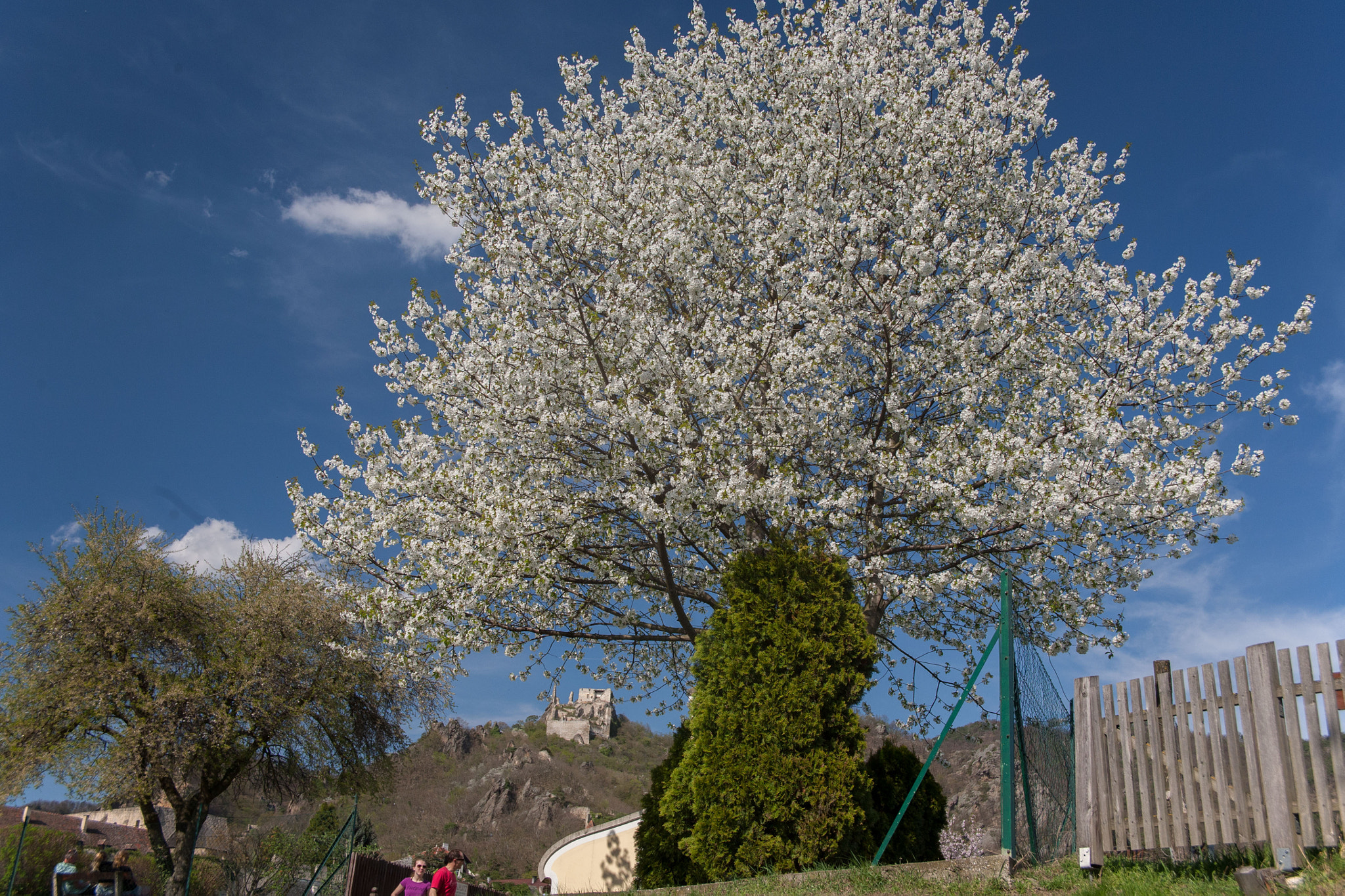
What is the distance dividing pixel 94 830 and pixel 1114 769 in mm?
31123

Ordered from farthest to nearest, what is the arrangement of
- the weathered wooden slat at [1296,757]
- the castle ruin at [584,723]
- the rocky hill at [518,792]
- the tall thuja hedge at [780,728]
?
the castle ruin at [584,723], the rocky hill at [518,792], the tall thuja hedge at [780,728], the weathered wooden slat at [1296,757]

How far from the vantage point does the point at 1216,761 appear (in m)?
5.37

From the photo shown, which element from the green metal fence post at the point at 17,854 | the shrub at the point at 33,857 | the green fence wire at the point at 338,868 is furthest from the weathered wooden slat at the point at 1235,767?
→ the shrub at the point at 33,857

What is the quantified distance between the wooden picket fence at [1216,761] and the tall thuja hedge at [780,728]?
2.03 meters

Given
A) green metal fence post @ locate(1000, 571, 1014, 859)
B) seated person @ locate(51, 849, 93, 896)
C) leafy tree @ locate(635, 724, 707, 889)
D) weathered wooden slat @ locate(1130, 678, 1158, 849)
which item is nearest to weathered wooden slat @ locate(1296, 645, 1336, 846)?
weathered wooden slat @ locate(1130, 678, 1158, 849)

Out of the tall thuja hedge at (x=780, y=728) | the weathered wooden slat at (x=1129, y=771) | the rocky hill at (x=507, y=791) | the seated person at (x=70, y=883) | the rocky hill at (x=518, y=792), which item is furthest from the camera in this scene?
A: the rocky hill at (x=507, y=791)

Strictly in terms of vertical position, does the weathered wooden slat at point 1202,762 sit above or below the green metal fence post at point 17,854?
above

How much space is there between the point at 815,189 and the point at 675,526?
498cm

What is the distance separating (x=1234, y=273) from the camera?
31.0ft

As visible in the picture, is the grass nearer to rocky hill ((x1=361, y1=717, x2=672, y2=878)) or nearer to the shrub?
the shrub

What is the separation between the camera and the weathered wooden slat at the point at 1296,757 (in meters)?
4.76

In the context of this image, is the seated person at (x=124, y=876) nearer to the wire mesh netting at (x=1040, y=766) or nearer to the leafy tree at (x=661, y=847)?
the leafy tree at (x=661, y=847)

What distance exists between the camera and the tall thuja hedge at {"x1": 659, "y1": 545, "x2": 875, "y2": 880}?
7348mm

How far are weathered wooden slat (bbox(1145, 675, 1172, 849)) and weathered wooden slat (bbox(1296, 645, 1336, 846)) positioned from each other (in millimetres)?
1097
